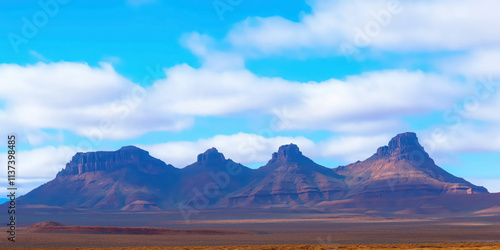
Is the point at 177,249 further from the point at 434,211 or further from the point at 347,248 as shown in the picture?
the point at 434,211

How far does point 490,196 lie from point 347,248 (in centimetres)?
17173

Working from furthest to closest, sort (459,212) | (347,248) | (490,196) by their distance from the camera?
1. (490,196)
2. (459,212)
3. (347,248)

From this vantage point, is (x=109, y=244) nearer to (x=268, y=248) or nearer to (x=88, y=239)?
(x=88, y=239)

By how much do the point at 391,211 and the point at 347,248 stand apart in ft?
523

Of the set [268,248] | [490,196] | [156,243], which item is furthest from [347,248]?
[490,196]

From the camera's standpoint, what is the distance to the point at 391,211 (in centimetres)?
19762

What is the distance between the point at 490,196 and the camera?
19725 centimetres

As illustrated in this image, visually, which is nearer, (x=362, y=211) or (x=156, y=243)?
(x=156, y=243)

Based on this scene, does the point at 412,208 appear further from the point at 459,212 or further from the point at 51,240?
the point at 51,240

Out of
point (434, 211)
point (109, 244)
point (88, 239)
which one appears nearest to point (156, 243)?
point (109, 244)

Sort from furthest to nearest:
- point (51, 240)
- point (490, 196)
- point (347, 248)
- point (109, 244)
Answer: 1. point (490, 196)
2. point (51, 240)
3. point (109, 244)
4. point (347, 248)

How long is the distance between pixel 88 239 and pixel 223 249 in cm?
2461

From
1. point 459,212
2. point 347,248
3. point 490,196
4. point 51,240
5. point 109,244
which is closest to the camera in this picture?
point 347,248

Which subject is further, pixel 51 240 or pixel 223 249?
pixel 51 240
